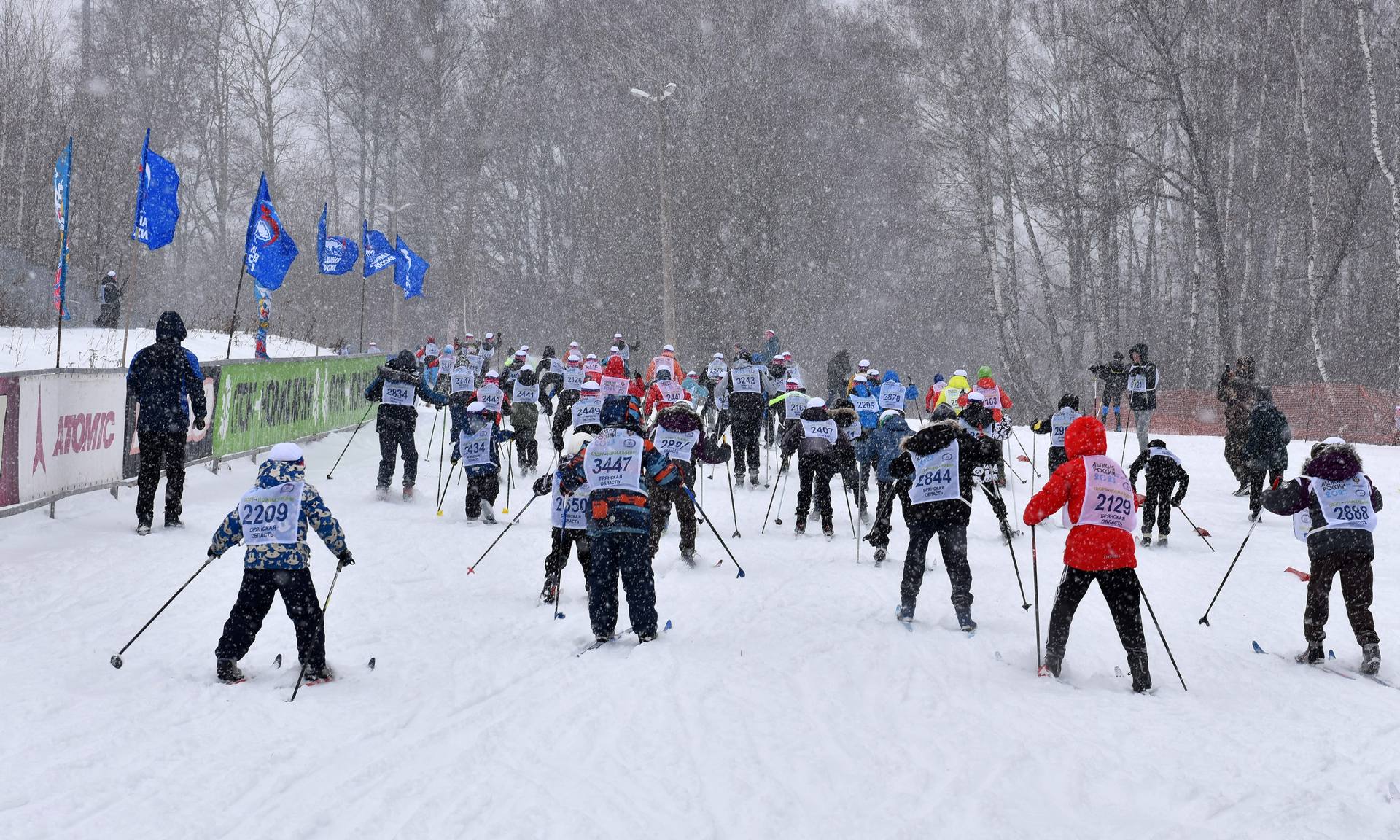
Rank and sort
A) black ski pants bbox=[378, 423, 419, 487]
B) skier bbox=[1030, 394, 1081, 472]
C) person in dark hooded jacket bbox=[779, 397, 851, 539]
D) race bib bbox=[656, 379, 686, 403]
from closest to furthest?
person in dark hooded jacket bbox=[779, 397, 851, 539], skier bbox=[1030, 394, 1081, 472], black ski pants bbox=[378, 423, 419, 487], race bib bbox=[656, 379, 686, 403]

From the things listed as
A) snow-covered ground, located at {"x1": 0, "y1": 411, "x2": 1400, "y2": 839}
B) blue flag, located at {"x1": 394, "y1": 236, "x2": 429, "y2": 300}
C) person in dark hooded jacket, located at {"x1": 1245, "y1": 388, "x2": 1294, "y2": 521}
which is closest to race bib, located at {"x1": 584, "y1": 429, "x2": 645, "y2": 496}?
snow-covered ground, located at {"x1": 0, "y1": 411, "x2": 1400, "y2": 839}

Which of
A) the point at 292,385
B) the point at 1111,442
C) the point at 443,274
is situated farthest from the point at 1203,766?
the point at 443,274

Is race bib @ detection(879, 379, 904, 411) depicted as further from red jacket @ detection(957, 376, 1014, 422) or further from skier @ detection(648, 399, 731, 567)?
skier @ detection(648, 399, 731, 567)

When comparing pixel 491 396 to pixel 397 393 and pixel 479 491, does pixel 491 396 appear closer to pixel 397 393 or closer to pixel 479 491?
pixel 397 393

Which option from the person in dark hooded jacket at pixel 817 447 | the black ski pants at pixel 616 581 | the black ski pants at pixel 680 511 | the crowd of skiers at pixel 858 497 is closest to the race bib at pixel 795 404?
the crowd of skiers at pixel 858 497

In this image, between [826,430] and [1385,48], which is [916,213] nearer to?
[1385,48]

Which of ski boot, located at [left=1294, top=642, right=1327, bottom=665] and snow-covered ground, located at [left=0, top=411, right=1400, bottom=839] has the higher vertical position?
ski boot, located at [left=1294, top=642, right=1327, bottom=665]

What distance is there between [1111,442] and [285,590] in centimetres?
1733

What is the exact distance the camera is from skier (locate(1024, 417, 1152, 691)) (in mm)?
6203

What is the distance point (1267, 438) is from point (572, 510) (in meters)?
8.92

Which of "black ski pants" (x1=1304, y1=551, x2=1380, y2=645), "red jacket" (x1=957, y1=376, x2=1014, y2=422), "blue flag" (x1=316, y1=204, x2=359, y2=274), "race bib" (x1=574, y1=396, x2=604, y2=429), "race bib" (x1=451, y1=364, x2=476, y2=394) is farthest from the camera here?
"blue flag" (x1=316, y1=204, x2=359, y2=274)

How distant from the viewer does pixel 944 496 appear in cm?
754

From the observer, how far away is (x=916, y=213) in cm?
4022

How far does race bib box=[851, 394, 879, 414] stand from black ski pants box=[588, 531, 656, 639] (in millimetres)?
6501
